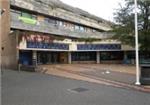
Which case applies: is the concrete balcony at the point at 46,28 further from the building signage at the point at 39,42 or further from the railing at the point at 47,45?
the railing at the point at 47,45

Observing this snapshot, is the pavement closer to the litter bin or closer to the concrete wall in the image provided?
the litter bin

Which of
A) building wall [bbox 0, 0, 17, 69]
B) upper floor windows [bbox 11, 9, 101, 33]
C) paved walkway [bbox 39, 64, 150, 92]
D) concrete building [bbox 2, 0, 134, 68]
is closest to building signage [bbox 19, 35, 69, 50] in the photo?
concrete building [bbox 2, 0, 134, 68]

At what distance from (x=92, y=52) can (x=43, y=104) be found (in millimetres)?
38515

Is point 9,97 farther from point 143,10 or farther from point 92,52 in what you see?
point 92,52

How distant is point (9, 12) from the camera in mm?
39750

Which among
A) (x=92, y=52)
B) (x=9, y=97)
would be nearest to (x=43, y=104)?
(x=9, y=97)

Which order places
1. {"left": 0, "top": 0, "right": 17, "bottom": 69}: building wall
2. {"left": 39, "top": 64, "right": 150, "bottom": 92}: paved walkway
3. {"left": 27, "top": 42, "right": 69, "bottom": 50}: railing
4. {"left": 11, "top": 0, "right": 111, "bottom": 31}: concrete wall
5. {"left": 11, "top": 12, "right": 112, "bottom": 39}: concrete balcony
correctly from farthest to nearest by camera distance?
{"left": 11, "top": 0, "right": 111, "bottom": 31}: concrete wall → {"left": 11, "top": 12, "right": 112, "bottom": 39}: concrete balcony → {"left": 27, "top": 42, "right": 69, "bottom": 50}: railing → {"left": 0, "top": 0, "right": 17, "bottom": 69}: building wall → {"left": 39, "top": 64, "right": 150, "bottom": 92}: paved walkway

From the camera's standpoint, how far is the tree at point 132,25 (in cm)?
4212

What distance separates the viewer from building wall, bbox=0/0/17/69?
37.0 metres

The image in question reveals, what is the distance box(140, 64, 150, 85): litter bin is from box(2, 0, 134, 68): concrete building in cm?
1885

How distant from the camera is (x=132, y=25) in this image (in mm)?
42188

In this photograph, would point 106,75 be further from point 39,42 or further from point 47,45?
point 47,45

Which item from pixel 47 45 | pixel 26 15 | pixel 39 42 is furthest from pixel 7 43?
pixel 26 15

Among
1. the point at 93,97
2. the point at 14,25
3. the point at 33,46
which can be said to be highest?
the point at 14,25
